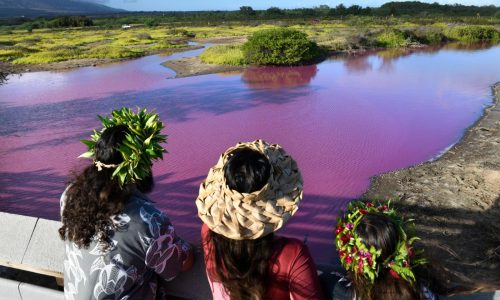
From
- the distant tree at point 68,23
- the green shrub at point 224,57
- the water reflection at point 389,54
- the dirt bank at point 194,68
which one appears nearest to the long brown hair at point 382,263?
the dirt bank at point 194,68

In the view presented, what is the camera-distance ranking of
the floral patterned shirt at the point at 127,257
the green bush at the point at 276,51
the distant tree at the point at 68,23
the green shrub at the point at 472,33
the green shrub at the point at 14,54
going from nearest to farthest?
the floral patterned shirt at the point at 127,257 → the green bush at the point at 276,51 → the green shrub at the point at 14,54 → the green shrub at the point at 472,33 → the distant tree at the point at 68,23

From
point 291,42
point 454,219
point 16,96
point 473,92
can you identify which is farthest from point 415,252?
point 291,42

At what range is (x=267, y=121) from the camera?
25.8 ft

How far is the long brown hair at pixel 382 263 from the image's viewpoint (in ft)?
4.12

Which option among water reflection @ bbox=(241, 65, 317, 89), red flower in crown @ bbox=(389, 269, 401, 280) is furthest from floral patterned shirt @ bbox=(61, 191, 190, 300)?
water reflection @ bbox=(241, 65, 317, 89)

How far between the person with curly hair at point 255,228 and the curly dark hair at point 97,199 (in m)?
0.41

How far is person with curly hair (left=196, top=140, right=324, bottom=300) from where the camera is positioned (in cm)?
120

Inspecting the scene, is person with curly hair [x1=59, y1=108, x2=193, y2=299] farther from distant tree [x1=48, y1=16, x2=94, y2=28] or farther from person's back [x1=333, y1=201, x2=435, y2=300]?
distant tree [x1=48, y1=16, x2=94, y2=28]

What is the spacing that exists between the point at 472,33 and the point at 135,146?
86.0 feet

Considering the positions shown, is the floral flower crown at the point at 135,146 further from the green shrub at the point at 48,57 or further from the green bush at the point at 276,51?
the green shrub at the point at 48,57

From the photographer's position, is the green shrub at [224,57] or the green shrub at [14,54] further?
the green shrub at [14,54]

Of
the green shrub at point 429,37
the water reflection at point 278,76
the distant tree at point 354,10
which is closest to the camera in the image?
the water reflection at point 278,76

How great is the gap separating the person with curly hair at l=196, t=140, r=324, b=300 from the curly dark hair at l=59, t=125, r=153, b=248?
0.41 metres

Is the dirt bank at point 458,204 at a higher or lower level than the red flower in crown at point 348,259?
lower
